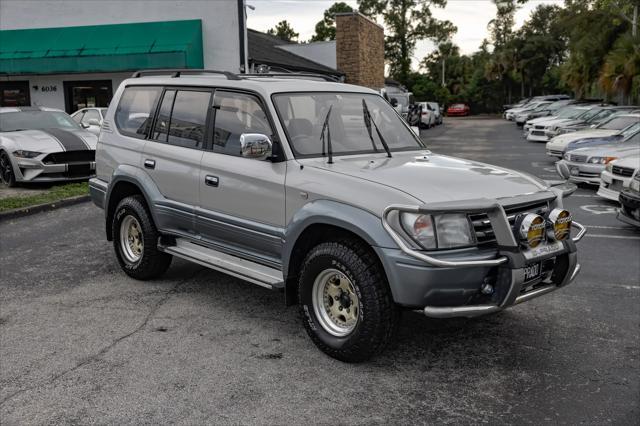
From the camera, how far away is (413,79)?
2827 inches

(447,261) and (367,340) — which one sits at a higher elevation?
(447,261)

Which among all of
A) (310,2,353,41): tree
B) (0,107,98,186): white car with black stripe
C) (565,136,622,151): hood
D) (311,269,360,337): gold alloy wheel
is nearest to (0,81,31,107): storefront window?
(0,107,98,186): white car with black stripe

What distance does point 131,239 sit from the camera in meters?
6.70

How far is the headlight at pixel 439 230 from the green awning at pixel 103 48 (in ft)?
62.1

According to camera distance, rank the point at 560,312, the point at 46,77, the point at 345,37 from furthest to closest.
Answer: the point at 345,37 < the point at 46,77 < the point at 560,312

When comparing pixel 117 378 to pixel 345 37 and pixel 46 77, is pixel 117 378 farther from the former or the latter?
pixel 345 37

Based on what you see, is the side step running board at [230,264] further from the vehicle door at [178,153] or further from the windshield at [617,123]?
the windshield at [617,123]

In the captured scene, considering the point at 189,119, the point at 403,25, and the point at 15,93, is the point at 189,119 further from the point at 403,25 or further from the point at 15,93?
the point at 403,25

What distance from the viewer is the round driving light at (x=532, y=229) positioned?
14.0 feet

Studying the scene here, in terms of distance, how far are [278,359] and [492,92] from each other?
234 feet

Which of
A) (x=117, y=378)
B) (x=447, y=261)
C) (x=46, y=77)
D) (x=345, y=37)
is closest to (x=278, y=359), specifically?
(x=117, y=378)

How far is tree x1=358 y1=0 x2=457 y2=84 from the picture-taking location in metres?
72.1

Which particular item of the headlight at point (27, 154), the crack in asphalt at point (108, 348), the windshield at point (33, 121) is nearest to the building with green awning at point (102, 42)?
the windshield at point (33, 121)

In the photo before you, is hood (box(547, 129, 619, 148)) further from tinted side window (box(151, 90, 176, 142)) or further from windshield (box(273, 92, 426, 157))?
tinted side window (box(151, 90, 176, 142))
